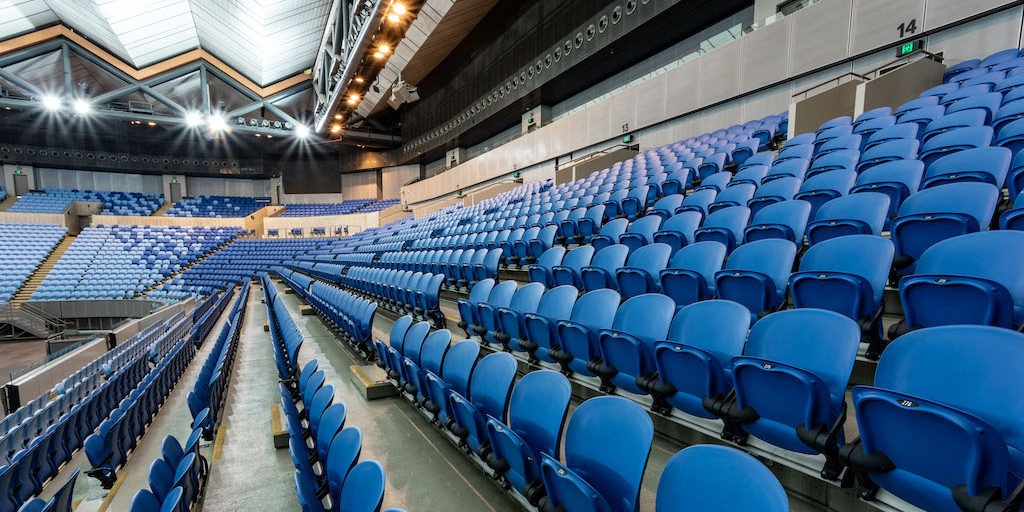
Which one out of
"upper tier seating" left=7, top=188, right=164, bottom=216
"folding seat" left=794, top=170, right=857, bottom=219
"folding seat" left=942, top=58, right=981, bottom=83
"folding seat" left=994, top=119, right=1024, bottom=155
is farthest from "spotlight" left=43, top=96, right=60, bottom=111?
"folding seat" left=942, top=58, right=981, bottom=83

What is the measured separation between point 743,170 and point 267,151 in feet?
68.6

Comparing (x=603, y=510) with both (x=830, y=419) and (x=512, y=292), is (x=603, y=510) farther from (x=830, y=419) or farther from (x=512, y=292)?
(x=512, y=292)

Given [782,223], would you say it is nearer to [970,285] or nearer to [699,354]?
[970,285]

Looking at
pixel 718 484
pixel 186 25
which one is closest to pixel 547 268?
pixel 718 484

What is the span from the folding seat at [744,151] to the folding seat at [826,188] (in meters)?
1.78

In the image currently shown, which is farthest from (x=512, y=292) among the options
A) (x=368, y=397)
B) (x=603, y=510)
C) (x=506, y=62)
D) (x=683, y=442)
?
(x=506, y=62)

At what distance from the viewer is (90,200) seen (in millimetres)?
15438

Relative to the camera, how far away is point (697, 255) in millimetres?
2148

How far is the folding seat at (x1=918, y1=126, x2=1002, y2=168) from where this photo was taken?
2279 millimetres

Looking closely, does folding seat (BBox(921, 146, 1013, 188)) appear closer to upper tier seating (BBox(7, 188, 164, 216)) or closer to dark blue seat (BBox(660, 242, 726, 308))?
dark blue seat (BBox(660, 242, 726, 308))

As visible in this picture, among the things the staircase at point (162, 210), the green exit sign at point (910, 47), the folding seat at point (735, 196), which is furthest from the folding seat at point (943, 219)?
the staircase at point (162, 210)

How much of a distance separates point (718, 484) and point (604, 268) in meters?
1.85

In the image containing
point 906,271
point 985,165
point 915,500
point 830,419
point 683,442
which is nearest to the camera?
point 915,500

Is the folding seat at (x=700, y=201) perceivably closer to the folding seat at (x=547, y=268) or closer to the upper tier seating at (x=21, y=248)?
the folding seat at (x=547, y=268)
